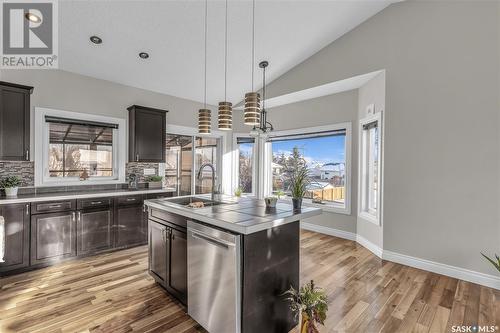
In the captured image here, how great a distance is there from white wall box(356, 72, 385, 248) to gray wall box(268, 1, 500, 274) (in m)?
0.11

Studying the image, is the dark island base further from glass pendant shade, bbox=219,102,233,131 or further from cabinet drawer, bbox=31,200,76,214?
cabinet drawer, bbox=31,200,76,214

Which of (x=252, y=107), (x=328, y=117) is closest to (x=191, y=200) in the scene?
(x=252, y=107)

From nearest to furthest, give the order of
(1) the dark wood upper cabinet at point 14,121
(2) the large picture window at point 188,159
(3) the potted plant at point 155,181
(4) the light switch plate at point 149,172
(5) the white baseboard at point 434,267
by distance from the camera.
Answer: (5) the white baseboard at point 434,267 < (1) the dark wood upper cabinet at point 14,121 < (3) the potted plant at point 155,181 < (4) the light switch plate at point 149,172 < (2) the large picture window at point 188,159

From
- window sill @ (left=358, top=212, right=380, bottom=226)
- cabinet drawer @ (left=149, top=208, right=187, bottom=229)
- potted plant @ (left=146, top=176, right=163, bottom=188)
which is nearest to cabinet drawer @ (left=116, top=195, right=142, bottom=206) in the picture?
potted plant @ (left=146, top=176, right=163, bottom=188)

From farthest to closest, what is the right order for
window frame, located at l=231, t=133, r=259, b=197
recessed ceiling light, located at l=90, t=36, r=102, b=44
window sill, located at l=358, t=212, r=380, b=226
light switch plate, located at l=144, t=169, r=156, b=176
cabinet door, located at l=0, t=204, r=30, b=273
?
window frame, located at l=231, t=133, r=259, b=197 < light switch plate, located at l=144, t=169, r=156, b=176 < window sill, located at l=358, t=212, r=380, b=226 < recessed ceiling light, located at l=90, t=36, r=102, b=44 < cabinet door, located at l=0, t=204, r=30, b=273

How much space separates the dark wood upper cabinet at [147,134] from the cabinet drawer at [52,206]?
123 centimetres

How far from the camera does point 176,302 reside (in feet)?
8.10

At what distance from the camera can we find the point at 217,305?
189 cm

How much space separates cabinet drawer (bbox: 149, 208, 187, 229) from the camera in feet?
7.52

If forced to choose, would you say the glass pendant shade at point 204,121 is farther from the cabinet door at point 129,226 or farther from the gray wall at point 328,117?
the gray wall at point 328,117

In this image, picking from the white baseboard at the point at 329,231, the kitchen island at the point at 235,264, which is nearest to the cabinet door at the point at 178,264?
the kitchen island at the point at 235,264

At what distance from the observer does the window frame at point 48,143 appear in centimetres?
369

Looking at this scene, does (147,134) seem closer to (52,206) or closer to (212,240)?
(52,206)

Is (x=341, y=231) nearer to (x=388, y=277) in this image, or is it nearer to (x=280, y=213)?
(x=388, y=277)
